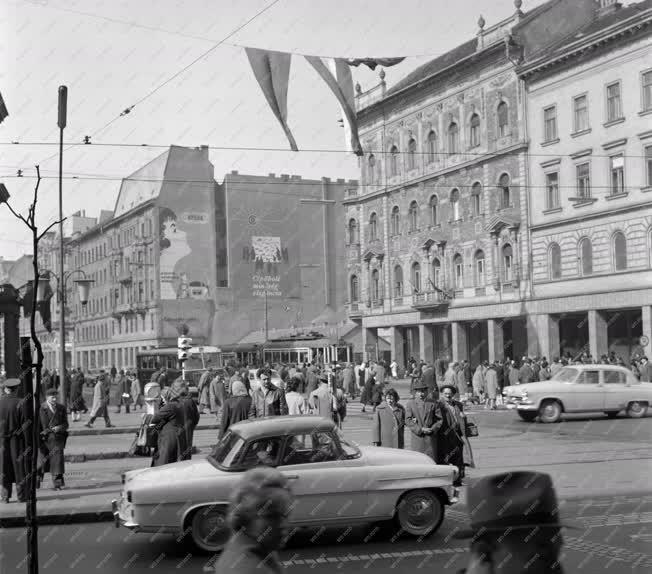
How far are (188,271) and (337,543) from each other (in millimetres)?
80404

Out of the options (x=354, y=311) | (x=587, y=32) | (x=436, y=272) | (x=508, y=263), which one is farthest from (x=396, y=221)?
(x=587, y=32)

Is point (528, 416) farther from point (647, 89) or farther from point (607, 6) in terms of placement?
point (607, 6)

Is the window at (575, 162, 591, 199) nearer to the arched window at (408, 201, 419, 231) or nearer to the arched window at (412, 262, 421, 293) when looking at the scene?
the arched window at (408, 201, 419, 231)

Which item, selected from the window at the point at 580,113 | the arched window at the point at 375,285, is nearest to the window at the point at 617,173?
the window at the point at 580,113

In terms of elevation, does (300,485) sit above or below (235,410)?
below

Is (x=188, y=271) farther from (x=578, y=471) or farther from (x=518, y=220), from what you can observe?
(x=578, y=471)

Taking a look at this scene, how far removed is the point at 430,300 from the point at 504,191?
859 centimetres

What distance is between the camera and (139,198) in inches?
3610

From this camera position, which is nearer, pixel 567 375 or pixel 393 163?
pixel 567 375

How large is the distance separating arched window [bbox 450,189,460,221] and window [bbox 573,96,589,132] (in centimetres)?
1044

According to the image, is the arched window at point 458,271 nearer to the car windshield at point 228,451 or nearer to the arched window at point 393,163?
the arched window at point 393,163

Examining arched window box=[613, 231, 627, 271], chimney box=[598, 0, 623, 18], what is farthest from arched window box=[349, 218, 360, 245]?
arched window box=[613, 231, 627, 271]

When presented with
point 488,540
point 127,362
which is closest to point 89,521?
point 488,540

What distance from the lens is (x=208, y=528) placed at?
973cm
